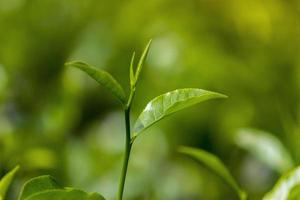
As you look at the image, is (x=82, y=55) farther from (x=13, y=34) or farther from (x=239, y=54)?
(x=239, y=54)

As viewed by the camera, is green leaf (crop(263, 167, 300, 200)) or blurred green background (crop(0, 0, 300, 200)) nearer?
green leaf (crop(263, 167, 300, 200))

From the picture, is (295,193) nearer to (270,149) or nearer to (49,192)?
(49,192)

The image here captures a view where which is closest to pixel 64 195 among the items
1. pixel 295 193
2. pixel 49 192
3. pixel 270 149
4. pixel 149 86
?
pixel 49 192

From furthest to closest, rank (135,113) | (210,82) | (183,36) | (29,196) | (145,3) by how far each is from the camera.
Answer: (145,3) → (183,36) → (210,82) → (135,113) → (29,196)

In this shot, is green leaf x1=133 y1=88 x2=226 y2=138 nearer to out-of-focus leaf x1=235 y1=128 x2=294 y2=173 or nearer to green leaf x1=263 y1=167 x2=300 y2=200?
green leaf x1=263 y1=167 x2=300 y2=200

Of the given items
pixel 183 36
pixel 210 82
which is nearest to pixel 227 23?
pixel 183 36

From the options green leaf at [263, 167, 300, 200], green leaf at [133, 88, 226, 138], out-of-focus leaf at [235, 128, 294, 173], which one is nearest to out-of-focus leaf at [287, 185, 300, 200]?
green leaf at [263, 167, 300, 200]

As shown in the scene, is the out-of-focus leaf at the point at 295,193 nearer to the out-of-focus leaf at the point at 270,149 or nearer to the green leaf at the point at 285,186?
the green leaf at the point at 285,186
